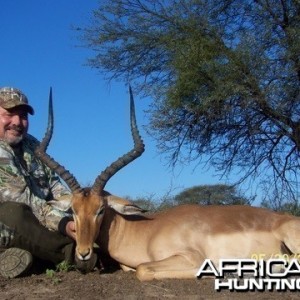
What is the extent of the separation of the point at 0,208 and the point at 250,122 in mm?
7814

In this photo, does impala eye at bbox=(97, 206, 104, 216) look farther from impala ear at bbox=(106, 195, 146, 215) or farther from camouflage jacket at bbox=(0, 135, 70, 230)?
camouflage jacket at bbox=(0, 135, 70, 230)

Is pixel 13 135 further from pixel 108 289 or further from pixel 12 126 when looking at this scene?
pixel 108 289

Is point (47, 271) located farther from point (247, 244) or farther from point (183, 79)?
point (183, 79)

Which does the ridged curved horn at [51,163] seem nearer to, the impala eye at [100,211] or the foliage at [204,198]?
the impala eye at [100,211]

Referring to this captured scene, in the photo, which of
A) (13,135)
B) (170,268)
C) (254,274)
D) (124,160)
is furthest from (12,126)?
(254,274)

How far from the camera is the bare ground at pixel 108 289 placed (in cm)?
509

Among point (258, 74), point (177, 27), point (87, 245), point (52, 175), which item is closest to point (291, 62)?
point (258, 74)

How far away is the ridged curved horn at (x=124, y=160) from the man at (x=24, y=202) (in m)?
0.35

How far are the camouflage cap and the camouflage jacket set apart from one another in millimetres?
385

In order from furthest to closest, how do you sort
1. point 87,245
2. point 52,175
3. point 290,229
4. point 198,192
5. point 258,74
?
point 198,192, point 258,74, point 52,175, point 290,229, point 87,245

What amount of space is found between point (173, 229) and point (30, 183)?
5.00 ft

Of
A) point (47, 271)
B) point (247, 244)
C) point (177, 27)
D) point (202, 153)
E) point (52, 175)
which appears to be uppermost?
point (177, 27)

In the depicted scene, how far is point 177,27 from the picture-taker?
1330cm

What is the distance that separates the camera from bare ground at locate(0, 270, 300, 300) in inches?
200
